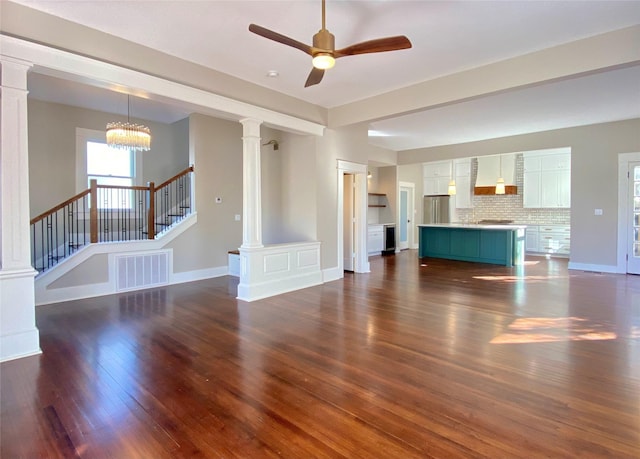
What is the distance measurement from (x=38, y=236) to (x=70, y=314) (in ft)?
8.14

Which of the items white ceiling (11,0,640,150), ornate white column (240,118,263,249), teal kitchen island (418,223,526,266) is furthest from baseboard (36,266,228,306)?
teal kitchen island (418,223,526,266)

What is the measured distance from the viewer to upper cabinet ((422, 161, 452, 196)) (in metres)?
11.3

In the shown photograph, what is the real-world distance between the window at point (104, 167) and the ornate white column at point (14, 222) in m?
3.24

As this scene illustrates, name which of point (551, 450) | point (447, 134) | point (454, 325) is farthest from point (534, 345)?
point (447, 134)

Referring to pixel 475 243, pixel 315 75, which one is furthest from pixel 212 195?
pixel 475 243

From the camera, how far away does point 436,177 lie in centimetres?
1152

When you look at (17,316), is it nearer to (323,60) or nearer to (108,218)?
(323,60)

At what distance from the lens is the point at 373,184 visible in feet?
36.2

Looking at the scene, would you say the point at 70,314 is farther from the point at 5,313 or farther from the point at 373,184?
the point at 373,184

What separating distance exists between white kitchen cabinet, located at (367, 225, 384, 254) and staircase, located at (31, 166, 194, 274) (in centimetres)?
517

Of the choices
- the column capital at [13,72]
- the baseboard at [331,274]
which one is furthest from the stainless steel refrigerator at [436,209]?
the column capital at [13,72]

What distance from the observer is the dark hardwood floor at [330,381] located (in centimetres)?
192

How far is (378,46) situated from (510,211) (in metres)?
9.56

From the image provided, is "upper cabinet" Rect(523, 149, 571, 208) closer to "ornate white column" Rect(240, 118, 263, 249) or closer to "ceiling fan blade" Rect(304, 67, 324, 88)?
"ornate white column" Rect(240, 118, 263, 249)
